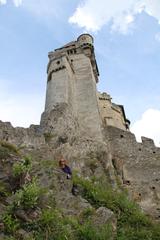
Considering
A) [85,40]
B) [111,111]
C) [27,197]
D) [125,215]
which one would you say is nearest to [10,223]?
[27,197]

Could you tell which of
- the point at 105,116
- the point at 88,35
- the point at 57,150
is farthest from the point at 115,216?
the point at 88,35

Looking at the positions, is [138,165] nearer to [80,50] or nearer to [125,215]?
[125,215]

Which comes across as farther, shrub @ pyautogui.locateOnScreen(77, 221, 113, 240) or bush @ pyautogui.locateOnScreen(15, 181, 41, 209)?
bush @ pyautogui.locateOnScreen(15, 181, 41, 209)

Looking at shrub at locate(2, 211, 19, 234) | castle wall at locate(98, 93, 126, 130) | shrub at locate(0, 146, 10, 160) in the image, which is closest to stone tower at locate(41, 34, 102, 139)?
castle wall at locate(98, 93, 126, 130)

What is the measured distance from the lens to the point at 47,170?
50.9ft

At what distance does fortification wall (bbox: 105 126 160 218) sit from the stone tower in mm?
1944

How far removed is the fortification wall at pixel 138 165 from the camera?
86.7ft

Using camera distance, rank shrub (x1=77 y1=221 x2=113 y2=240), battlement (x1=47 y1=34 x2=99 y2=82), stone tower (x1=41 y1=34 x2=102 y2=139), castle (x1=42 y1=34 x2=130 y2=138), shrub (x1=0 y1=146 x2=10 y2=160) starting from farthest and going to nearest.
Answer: battlement (x1=47 y1=34 x2=99 y2=82) → castle (x1=42 y1=34 x2=130 y2=138) → stone tower (x1=41 y1=34 x2=102 y2=139) → shrub (x1=0 y1=146 x2=10 y2=160) → shrub (x1=77 y1=221 x2=113 y2=240)

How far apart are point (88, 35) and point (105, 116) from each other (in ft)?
29.5

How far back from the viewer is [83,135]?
29.8 m

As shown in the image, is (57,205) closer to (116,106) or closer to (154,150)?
(154,150)

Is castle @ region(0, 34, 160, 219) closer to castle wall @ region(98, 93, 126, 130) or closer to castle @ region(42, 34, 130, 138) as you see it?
castle @ region(42, 34, 130, 138)

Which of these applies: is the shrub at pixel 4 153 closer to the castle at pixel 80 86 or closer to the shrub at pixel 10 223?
the shrub at pixel 10 223

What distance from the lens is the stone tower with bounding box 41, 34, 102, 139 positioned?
105ft
